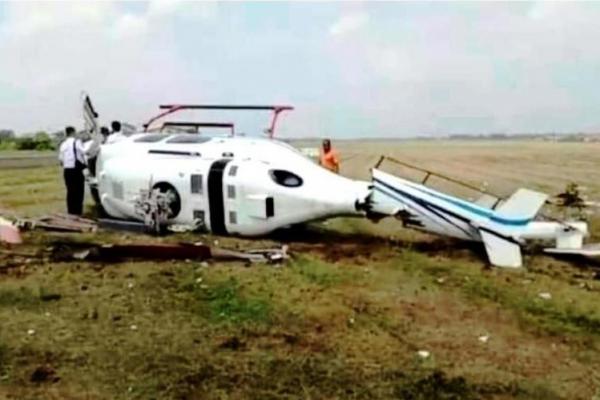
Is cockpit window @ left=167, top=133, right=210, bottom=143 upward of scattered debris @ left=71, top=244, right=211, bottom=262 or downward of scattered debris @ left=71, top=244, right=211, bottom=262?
upward

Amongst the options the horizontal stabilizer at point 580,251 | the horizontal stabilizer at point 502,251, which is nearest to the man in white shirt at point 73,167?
the horizontal stabilizer at point 502,251

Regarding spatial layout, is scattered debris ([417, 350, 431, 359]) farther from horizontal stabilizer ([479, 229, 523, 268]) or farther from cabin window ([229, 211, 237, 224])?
cabin window ([229, 211, 237, 224])

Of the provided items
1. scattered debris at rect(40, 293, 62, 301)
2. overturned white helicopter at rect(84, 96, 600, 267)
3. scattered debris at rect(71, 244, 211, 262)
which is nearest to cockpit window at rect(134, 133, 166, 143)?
overturned white helicopter at rect(84, 96, 600, 267)

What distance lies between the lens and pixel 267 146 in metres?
13.0

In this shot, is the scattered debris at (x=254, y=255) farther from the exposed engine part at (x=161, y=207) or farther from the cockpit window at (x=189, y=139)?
the cockpit window at (x=189, y=139)

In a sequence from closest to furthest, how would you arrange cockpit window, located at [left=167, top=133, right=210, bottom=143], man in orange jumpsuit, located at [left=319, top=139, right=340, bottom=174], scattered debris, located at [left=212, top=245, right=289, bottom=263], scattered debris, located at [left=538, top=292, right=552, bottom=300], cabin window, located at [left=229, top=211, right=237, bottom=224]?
scattered debris, located at [left=538, top=292, right=552, bottom=300] → scattered debris, located at [left=212, top=245, right=289, bottom=263] → cabin window, located at [left=229, top=211, right=237, bottom=224] → cockpit window, located at [left=167, top=133, right=210, bottom=143] → man in orange jumpsuit, located at [left=319, top=139, right=340, bottom=174]

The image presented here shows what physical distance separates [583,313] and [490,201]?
4.45m

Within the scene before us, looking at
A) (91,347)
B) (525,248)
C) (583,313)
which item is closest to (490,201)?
(525,248)

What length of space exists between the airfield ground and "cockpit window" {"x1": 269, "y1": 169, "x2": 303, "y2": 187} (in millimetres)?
1216

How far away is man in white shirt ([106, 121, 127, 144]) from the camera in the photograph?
15041mm

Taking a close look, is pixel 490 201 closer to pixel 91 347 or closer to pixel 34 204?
pixel 91 347

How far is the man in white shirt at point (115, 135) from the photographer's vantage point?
15041 mm

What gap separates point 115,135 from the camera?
15.5 m

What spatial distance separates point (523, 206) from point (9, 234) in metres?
7.65
